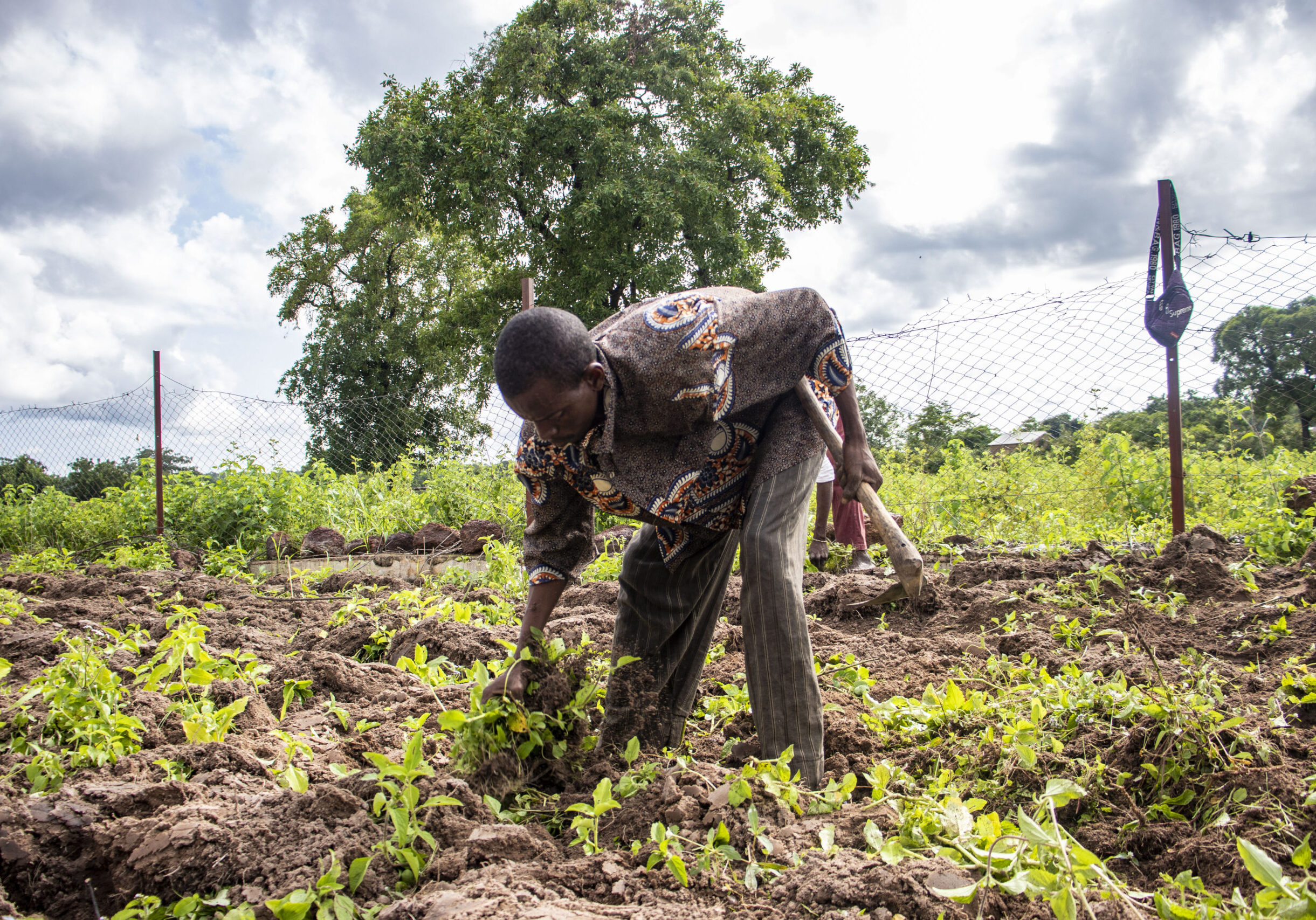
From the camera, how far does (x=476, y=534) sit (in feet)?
21.9

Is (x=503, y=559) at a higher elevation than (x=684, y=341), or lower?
lower

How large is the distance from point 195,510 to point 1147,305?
864cm

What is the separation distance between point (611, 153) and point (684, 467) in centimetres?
1742

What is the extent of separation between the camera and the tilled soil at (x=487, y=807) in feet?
5.21

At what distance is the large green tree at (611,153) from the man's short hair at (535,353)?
16.2m

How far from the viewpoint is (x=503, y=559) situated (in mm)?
5285

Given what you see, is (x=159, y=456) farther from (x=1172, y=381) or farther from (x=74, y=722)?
(x=1172, y=381)

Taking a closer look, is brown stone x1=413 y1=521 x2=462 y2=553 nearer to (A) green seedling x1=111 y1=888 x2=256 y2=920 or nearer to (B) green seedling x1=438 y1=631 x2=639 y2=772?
(B) green seedling x1=438 y1=631 x2=639 y2=772

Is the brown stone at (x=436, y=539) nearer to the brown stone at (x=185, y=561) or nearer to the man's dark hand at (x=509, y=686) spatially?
the brown stone at (x=185, y=561)

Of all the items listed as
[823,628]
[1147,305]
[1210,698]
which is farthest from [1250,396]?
[1210,698]

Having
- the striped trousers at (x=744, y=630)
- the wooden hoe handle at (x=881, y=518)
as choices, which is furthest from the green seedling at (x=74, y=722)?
the wooden hoe handle at (x=881, y=518)

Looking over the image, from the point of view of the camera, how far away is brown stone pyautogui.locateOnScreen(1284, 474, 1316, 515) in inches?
189

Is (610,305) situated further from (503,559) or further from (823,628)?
(823,628)

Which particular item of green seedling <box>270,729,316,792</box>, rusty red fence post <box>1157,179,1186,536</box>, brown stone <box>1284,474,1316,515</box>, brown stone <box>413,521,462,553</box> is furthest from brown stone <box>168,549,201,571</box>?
brown stone <box>1284,474,1316,515</box>
